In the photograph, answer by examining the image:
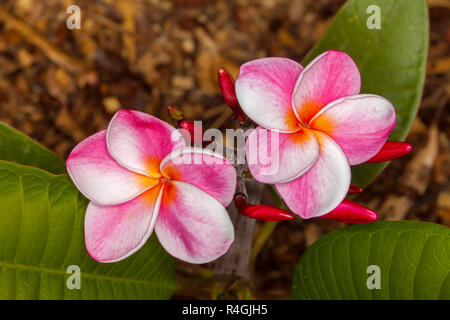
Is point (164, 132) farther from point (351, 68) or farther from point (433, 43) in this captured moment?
point (433, 43)

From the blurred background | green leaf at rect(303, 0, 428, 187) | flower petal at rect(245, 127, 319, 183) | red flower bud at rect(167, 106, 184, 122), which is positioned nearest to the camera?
flower petal at rect(245, 127, 319, 183)

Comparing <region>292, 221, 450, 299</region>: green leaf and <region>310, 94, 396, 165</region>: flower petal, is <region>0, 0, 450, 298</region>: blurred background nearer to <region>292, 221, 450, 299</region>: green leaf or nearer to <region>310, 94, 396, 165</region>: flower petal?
<region>292, 221, 450, 299</region>: green leaf

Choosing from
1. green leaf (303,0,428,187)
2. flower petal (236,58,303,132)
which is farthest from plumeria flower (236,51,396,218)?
green leaf (303,0,428,187)

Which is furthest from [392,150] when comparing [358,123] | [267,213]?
[267,213]

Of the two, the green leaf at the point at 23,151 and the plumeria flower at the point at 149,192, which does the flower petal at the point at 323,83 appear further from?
the green leaf at the point at 23,151

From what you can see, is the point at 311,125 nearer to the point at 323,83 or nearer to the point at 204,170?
the point at 323,83

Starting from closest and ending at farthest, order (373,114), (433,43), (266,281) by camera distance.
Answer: (373,114), (266,281), (433,43)

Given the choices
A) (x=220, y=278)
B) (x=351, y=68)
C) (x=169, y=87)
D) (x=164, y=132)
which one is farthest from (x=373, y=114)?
(x=169, y=87)
